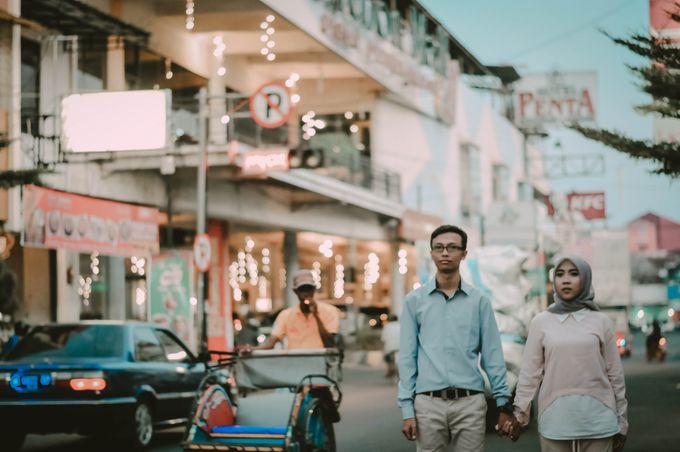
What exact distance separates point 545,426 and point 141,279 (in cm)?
2518

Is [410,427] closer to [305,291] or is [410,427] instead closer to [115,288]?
[305,291]

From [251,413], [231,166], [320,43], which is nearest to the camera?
[251,413]

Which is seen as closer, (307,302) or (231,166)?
(307,302)

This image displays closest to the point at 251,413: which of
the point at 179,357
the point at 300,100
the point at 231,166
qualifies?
the point at 179,357

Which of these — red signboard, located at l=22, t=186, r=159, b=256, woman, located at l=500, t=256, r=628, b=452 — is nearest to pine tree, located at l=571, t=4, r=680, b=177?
woman, located at l=500, t=256, r=628, b=452

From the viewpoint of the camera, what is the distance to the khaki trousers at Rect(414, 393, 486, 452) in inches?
246

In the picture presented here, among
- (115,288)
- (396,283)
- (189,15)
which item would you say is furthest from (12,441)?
(396,283)

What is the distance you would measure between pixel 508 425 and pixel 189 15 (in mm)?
24988

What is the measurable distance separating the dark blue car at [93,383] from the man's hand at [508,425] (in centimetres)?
737

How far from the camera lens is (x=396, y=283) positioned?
1946 inches

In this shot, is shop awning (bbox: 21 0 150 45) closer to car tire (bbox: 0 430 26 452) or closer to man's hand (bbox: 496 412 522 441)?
car tire (bbox: 0 430 26 452)

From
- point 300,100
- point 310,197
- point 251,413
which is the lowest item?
point 251,413

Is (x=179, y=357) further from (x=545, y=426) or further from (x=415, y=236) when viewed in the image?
(x=415, y=236)

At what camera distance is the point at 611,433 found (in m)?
6.24
